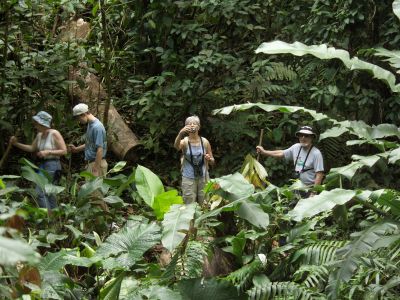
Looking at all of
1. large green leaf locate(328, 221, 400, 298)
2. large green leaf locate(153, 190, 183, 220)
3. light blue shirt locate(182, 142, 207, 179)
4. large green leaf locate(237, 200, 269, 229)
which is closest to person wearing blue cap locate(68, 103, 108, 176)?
light blue shirt locate(182, 142, 207, 179)

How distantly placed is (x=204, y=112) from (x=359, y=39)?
2.86 meters

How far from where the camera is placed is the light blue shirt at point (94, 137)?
27.0 ft

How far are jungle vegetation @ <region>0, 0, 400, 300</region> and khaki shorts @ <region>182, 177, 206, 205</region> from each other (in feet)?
0.70

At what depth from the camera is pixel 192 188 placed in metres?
8.51

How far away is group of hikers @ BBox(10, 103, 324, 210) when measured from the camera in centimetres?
774

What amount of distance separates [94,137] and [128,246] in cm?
299

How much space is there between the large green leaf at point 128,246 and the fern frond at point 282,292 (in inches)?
36.8

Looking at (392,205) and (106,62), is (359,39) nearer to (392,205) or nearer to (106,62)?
(106,62)

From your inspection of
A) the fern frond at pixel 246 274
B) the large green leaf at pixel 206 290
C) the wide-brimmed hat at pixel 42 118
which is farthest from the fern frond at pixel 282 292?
the wide-brimmed hat at pixel 42 118

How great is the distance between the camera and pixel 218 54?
10.8m

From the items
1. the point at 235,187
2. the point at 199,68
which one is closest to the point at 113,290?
the point at 235,187

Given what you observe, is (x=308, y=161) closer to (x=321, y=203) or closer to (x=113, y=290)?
(x=113, y=290)

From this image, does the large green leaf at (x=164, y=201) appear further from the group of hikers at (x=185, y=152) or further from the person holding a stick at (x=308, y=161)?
the person holding a stick at (x=308, y=161)

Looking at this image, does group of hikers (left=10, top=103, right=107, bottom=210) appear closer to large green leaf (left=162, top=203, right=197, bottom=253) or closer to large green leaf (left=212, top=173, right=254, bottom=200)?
large green leaf (left=162, top=203, right=197, bottom=253)
